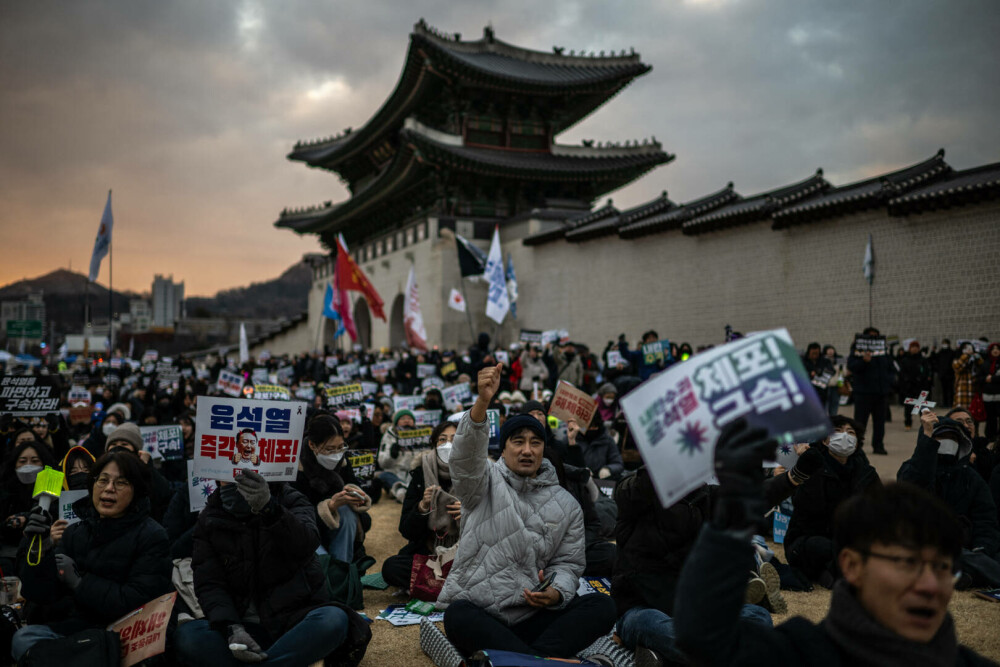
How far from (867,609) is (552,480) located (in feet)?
6.09

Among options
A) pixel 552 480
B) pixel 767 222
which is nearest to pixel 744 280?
pixel 767 222

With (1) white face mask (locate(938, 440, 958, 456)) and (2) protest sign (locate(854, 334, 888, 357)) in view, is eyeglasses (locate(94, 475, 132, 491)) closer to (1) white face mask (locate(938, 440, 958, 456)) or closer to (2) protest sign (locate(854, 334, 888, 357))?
(1) white face mask (locate(938, 440, 958, 456))

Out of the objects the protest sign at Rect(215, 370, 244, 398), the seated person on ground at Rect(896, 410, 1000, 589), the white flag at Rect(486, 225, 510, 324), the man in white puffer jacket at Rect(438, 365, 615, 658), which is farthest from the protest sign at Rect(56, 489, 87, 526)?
the white flag at Rect(486, 225, 510, 324)

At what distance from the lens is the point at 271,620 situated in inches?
118

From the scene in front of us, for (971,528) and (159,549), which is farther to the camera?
(971,528)

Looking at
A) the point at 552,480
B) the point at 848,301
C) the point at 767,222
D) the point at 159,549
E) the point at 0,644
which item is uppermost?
the point at 767,222

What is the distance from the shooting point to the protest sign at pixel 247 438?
325cm

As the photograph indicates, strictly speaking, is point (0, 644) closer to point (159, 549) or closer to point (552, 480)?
point (159, 549)

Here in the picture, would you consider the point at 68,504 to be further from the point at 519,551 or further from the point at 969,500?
the point at 969,500

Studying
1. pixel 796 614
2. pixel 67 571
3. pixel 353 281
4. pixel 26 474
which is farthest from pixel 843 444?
pixel 353 281

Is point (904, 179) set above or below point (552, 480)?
above

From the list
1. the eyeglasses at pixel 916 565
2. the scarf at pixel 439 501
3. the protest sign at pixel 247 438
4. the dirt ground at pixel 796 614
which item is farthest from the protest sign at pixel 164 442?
the eyeglasses at pixel 916 565

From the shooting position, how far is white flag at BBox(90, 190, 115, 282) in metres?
17.2

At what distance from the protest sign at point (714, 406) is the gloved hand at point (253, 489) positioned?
5.74ft
